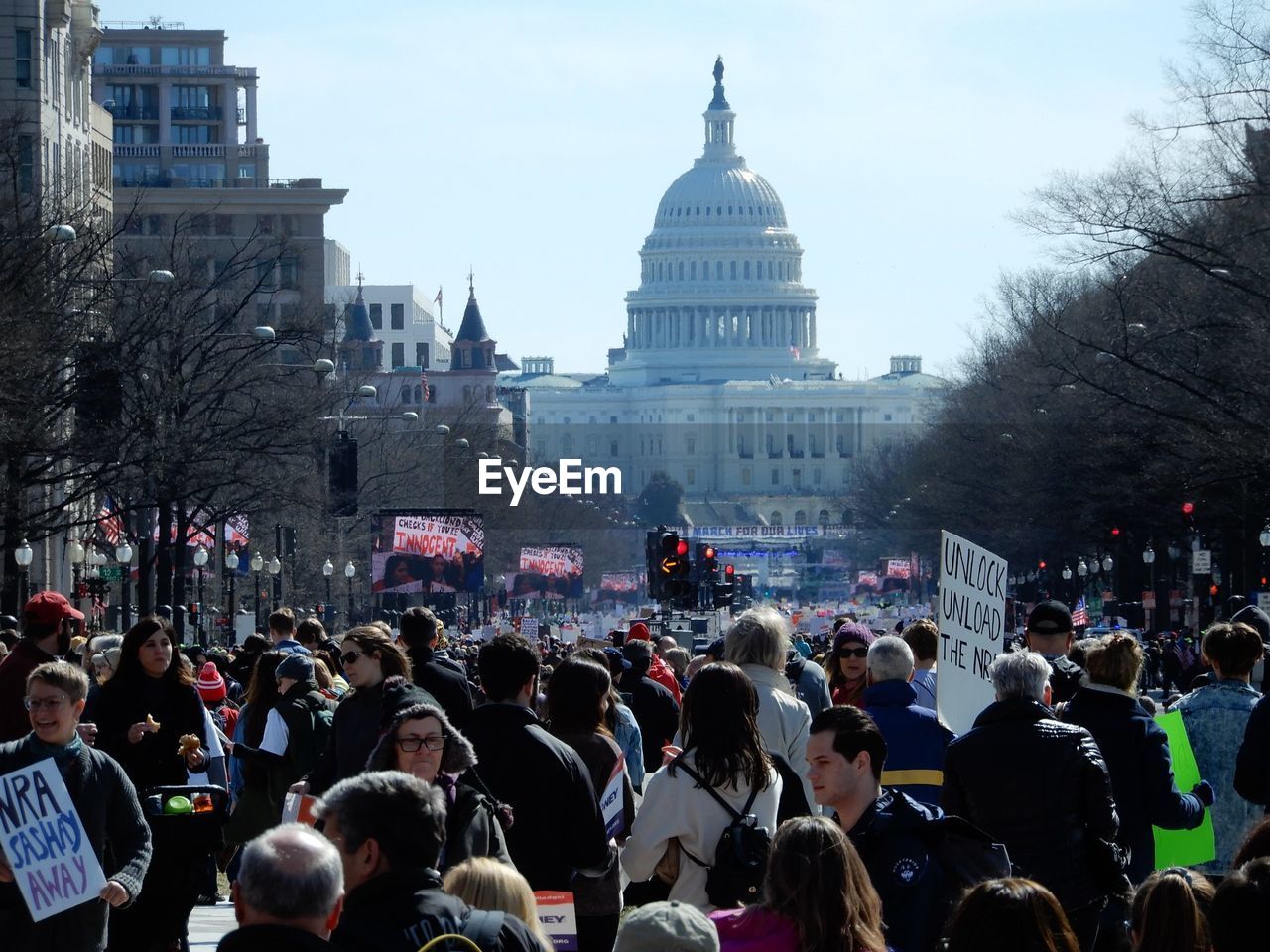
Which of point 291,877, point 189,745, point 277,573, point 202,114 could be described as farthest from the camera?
point 202,114

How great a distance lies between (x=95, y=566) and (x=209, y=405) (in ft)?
36.1

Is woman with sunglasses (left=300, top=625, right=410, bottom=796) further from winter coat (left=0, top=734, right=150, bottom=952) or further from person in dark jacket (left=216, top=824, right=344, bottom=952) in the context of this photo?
person in dark jacket (left=216, top=824, right=344, bottom=952)

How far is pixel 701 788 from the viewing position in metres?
8.80

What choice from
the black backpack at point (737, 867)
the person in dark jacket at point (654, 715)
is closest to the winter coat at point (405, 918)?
the black backpack at point (737, 867)

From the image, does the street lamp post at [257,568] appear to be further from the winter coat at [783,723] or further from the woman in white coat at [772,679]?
the winter coat at [783,723]

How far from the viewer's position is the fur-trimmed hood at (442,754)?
8.09m

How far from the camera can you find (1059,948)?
232 inches

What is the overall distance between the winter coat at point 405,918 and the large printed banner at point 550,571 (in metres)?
66.6

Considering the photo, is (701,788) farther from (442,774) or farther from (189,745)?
(189,745)

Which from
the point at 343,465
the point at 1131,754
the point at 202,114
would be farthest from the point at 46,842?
the point at 202,114

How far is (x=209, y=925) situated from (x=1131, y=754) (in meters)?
5.68

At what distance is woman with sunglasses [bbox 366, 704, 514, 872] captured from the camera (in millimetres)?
7988

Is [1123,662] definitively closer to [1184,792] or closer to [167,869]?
[1184,792]

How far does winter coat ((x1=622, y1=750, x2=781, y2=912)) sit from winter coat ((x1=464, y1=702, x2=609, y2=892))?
0.91ft
